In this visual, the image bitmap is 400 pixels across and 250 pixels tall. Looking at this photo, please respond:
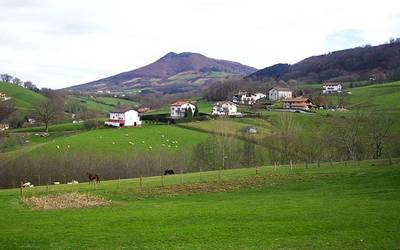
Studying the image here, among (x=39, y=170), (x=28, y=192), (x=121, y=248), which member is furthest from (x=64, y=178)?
(x=121, y=248)

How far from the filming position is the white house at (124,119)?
127 metres

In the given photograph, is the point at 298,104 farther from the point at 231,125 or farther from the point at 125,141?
the point at 125,141

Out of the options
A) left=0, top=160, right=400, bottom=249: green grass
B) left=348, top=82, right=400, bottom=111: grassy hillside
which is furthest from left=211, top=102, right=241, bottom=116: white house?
left=0, top=160, right=400, bottom=249: green grass

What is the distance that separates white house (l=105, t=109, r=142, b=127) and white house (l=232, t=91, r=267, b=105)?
175 feet

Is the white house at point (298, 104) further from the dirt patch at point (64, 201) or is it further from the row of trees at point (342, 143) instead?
the dirt patch at point (64, 201)

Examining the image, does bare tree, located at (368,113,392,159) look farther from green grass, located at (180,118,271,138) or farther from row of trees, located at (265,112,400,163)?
green grass, located at (180,118,271,138)

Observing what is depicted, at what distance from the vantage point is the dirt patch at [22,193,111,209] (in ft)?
117

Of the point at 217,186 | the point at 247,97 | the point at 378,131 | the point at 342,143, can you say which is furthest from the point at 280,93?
the point at 217,186

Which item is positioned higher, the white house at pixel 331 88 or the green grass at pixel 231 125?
the white house at pixel 331 88

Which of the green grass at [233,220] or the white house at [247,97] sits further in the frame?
the white house at [247,97]

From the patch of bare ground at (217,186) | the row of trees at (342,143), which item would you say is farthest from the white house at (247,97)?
the patch of bare ground at (217,186)

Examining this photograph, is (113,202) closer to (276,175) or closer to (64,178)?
(276,175)

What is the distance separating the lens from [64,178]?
76.8 m

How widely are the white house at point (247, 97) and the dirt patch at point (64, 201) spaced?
5269 inches
